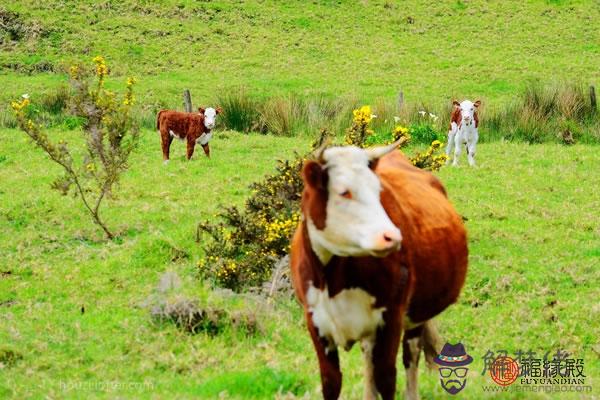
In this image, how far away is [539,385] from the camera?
6.57m

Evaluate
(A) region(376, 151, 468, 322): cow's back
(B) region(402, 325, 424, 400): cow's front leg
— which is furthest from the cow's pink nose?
A: (B) region(402, 325, 424, 400): cow's front leg

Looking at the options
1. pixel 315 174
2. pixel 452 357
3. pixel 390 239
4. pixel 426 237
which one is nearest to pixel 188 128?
pixel 452 357

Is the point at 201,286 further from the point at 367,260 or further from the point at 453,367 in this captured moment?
the point at 367,260

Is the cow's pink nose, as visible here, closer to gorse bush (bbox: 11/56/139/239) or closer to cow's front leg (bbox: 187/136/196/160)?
gorse bush (bbox: 11/56/139/239)

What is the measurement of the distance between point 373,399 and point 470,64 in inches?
1184

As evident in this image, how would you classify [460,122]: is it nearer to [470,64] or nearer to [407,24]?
[470,64]

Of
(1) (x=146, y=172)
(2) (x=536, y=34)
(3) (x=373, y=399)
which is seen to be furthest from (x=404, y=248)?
(2) (x=536, y=34)

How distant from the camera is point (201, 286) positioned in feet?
31.3

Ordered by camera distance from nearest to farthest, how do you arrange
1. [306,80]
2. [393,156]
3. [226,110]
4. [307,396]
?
[307,396] < [393,156] < [226,110] < [306,80]

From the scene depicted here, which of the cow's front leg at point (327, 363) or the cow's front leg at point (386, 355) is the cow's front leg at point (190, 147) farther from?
the cow's front leg at point (386, 355)

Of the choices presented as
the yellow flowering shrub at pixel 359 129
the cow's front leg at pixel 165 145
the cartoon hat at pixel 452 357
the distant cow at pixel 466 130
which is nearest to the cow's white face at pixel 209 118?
the cow's front leg at pixel 165 145

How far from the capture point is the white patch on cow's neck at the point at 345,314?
4805 mm

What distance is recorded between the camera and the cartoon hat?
20.5ft

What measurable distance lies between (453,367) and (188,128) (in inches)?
503
